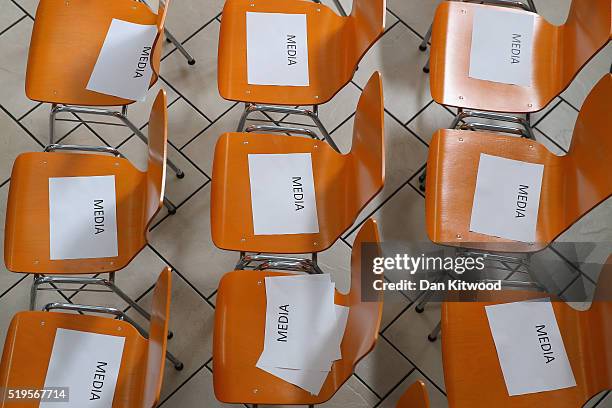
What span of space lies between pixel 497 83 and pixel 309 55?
77cm

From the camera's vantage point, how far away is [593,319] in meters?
2.50

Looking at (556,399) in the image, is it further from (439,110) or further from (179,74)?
(179,74)

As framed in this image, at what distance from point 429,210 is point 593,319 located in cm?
69

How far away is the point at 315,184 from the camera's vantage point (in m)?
2.69

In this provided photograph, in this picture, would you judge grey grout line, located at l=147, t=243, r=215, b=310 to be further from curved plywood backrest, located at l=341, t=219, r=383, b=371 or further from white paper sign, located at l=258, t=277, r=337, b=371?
curved plywood backrest, located at l=341, t=219, r=383, b=371

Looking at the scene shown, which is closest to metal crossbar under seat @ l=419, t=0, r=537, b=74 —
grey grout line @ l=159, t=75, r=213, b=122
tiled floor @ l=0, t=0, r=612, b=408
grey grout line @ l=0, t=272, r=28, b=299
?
tiled floor @ l=0, t=0, r=612, b=408

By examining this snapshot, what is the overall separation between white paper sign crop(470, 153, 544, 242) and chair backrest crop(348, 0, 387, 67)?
62 centimetres

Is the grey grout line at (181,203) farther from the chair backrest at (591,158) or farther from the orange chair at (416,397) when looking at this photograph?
the chair backrest at (591,158)

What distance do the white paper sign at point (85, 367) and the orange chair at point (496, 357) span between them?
3.84 feet

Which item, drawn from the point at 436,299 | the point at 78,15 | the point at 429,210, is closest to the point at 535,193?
the point at 429,210

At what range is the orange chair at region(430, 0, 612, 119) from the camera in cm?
280

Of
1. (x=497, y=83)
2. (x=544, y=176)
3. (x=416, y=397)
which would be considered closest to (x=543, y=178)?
(x=544, y=176)

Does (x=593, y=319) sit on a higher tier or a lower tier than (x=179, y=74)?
lower

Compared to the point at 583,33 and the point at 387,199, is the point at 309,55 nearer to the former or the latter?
the point at 387,199
